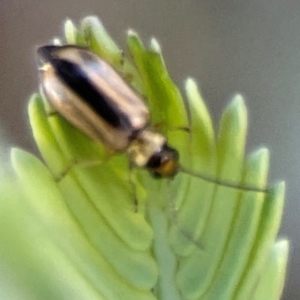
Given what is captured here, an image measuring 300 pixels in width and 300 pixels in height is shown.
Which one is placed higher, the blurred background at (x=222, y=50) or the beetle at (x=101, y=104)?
the blurred background at (x=222, y=50)

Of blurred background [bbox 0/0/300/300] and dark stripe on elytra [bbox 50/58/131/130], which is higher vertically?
blurred background [bbox 0/0/300/300]

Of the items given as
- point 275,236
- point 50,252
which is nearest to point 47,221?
point 50,252

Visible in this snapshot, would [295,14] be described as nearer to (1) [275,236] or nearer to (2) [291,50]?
(2) [291,50]

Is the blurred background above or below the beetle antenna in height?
above

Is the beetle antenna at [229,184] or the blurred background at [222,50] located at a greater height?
the blurred background at [222,50]
